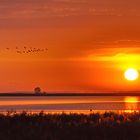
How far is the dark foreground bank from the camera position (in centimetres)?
2956

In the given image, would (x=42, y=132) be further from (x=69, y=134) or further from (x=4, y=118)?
(x=4, y=118)

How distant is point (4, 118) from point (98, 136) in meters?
8.47

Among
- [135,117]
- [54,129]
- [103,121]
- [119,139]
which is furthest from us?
[135,117]

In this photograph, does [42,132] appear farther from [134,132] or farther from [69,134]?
[134,132]

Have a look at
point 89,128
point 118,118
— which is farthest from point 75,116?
point 89,128

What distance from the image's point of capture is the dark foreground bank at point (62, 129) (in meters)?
29.6

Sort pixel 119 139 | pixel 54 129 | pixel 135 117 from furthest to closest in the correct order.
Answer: pixel 135 117 → pixel 54 129 → pixel 119 139

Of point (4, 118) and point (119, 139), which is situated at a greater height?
point (4, 118)

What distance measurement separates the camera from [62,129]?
31.8m

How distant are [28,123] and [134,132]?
276 inches

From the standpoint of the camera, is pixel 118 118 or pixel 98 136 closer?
pixel 98 136

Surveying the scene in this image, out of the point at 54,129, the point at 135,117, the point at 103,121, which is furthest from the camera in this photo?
the point at 135,117

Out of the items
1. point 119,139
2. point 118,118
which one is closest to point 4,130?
point 119,139

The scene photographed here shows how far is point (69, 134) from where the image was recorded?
30.3 meters
